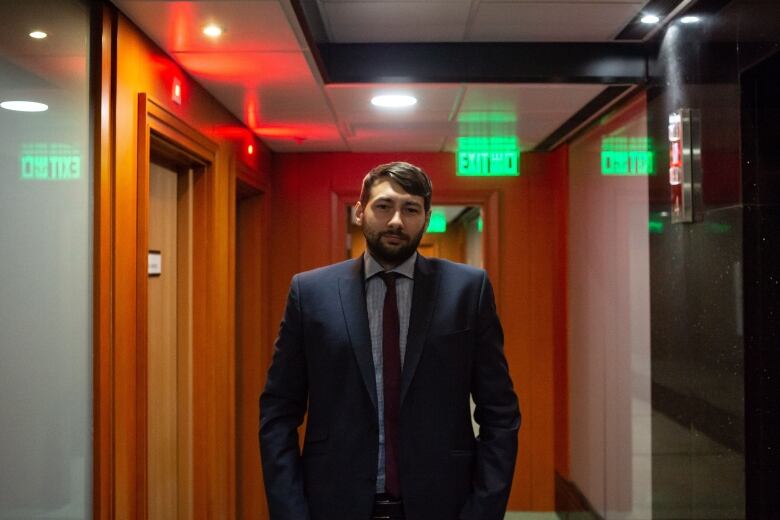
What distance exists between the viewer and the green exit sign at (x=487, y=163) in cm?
490

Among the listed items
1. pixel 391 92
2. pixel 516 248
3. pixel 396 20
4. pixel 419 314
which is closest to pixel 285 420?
pixel 419 314

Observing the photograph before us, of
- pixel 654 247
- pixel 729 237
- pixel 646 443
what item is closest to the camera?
pixel 729 237

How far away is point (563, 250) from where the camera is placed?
4742 mm

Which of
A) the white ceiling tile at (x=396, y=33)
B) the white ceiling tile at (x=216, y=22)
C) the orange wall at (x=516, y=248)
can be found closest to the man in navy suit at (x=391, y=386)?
the white ceiling tile at (x=216, y=22)

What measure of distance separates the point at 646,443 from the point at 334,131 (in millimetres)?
2294

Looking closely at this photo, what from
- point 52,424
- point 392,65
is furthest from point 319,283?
point 392,65

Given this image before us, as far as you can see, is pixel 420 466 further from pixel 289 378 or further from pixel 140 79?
pixel 140 79

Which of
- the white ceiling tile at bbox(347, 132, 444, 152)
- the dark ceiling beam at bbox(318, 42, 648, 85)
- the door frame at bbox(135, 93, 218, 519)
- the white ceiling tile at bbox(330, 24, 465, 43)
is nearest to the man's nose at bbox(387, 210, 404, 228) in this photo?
the door frame at bbox(135, 93, 218, 519)

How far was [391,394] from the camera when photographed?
1723 mm

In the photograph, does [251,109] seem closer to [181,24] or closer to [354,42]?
[354,42]

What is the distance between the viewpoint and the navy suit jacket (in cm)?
171

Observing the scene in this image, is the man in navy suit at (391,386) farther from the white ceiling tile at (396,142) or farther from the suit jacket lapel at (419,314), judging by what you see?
the white ceiling tile at (396,142)

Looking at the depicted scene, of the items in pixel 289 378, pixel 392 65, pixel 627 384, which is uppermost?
pixel 392 65

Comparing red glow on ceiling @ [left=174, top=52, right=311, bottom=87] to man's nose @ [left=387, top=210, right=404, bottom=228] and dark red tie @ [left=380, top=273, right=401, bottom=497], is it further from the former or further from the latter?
dark red tie @ [left=380, top=273, right=401, bottom=497]
